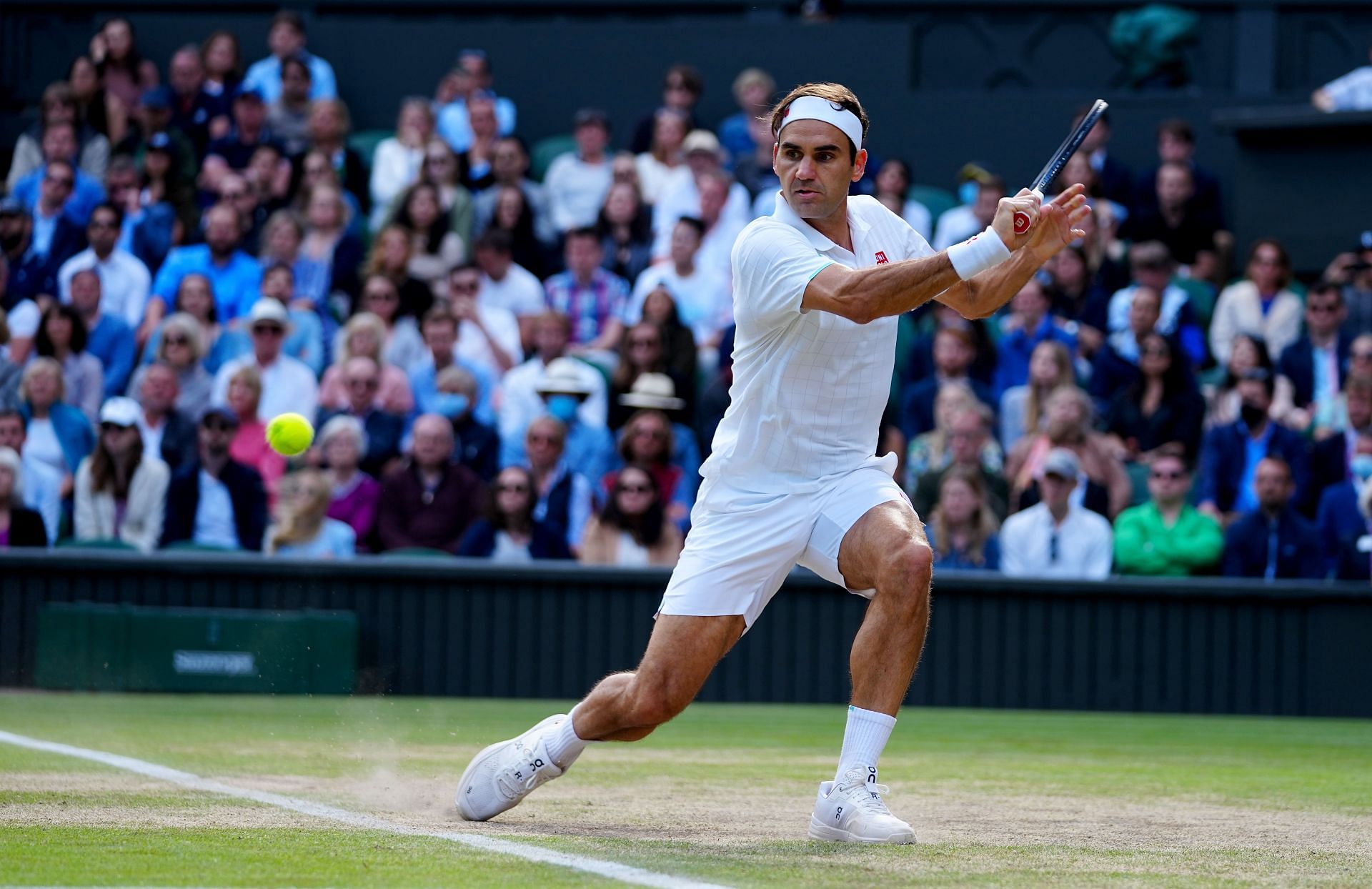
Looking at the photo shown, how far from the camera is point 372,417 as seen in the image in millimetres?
12719

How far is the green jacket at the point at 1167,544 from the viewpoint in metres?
11.4

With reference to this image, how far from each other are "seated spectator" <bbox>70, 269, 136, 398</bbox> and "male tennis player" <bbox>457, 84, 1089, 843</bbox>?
28.6 feet

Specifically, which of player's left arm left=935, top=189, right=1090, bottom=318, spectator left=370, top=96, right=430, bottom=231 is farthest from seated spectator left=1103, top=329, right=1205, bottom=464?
player's left arm left=935, top=189, right=1090, bottom=318

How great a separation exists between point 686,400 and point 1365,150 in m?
5.43

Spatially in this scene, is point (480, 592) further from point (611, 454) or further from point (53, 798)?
point (53, 798)

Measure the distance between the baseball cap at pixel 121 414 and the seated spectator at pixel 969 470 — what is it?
482cm

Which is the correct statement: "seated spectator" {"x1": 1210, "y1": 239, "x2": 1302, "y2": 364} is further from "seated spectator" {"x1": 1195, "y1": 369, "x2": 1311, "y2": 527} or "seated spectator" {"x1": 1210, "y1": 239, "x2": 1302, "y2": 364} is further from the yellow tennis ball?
the yellow tennis ball

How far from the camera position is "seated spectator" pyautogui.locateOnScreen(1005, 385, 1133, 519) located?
11688mm

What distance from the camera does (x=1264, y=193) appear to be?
14453 mm

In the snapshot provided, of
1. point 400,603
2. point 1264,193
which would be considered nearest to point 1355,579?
point 1264,193

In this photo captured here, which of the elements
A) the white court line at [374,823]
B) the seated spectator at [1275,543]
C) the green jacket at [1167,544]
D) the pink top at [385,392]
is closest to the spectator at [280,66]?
the pink top at [385,392]

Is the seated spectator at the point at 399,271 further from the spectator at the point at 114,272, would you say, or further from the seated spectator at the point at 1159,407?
the seated spectator at the point at 1159,407

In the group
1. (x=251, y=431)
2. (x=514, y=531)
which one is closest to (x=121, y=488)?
(x=251, y=431)

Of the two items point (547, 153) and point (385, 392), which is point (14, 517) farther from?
point (547, 153)
